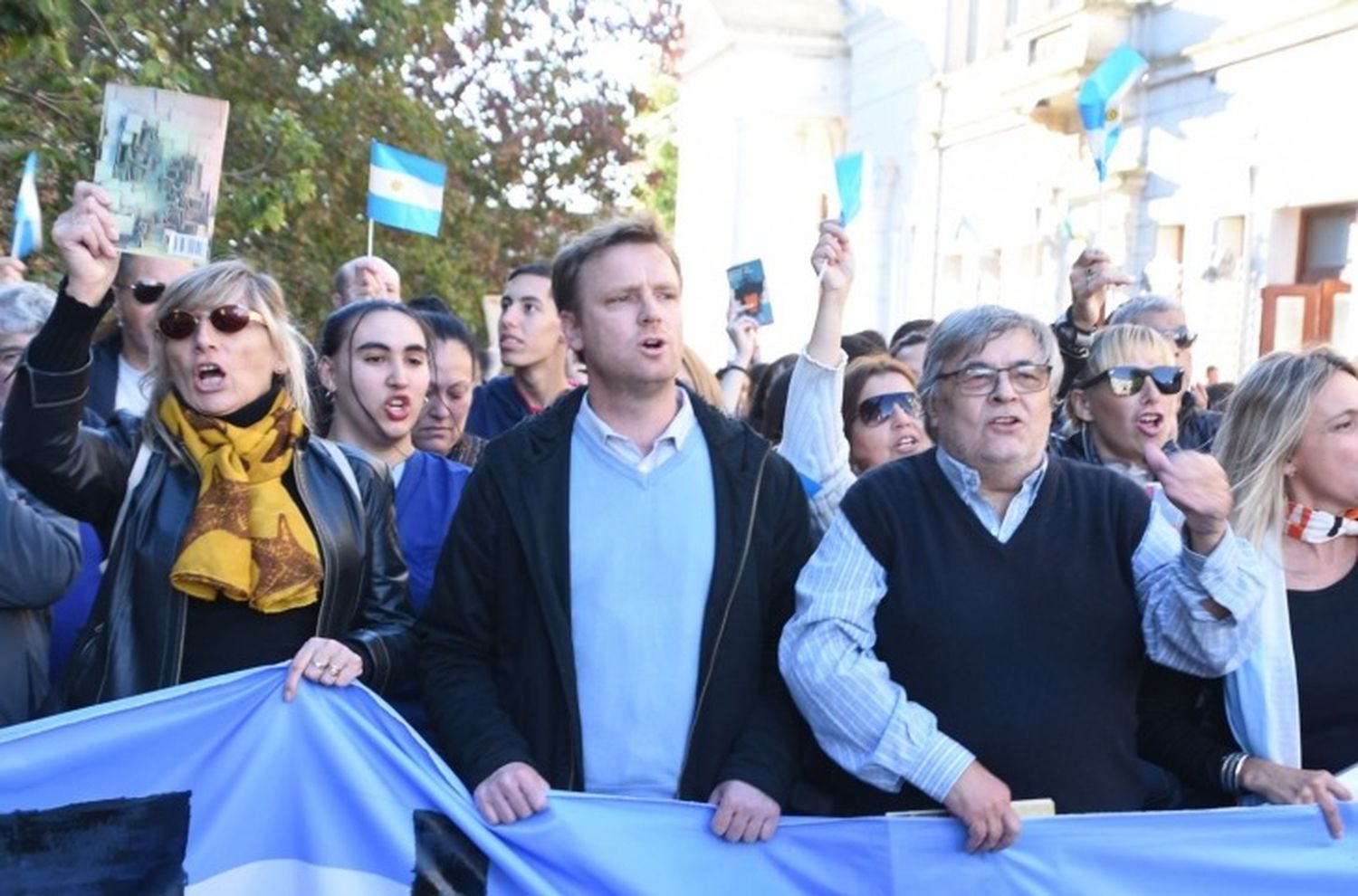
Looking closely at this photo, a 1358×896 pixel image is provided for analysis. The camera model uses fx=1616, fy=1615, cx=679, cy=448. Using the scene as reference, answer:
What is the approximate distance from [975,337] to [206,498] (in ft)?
5.75

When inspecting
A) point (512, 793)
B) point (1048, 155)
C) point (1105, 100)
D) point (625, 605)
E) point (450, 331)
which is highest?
point (1048, 155)

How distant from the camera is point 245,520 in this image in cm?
356

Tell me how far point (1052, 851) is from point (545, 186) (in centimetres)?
1664

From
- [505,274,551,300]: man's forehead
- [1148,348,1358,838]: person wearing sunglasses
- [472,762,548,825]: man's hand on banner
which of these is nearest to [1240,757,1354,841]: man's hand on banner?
[1148,348,1358,838]: person wearing sunglasses

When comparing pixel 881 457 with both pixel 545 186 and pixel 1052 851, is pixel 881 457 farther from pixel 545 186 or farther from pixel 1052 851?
pixel 545 186

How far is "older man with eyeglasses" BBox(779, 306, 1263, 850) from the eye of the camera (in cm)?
324

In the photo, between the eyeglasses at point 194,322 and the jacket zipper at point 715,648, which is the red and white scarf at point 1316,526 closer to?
the jacket zipper at point 715,648

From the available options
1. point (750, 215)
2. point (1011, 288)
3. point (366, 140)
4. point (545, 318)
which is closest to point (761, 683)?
point (545, 318)

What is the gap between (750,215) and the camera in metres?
32.7

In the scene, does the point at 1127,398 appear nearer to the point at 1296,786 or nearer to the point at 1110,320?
the point at 1110,320

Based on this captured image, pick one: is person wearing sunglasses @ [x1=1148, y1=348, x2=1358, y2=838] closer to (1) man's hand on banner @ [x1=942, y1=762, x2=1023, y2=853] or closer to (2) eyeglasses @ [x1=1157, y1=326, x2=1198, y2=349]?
(1) man's hand on banner @ [x1=942, y1=762, x2=1023, y2=853]

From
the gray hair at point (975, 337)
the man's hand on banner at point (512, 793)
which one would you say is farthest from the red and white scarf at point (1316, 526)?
the man's hand on banner at point (512, 793)

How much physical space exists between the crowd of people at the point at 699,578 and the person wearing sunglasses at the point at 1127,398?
4.28 feet

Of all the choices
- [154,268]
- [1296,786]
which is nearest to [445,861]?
[1296,786]
